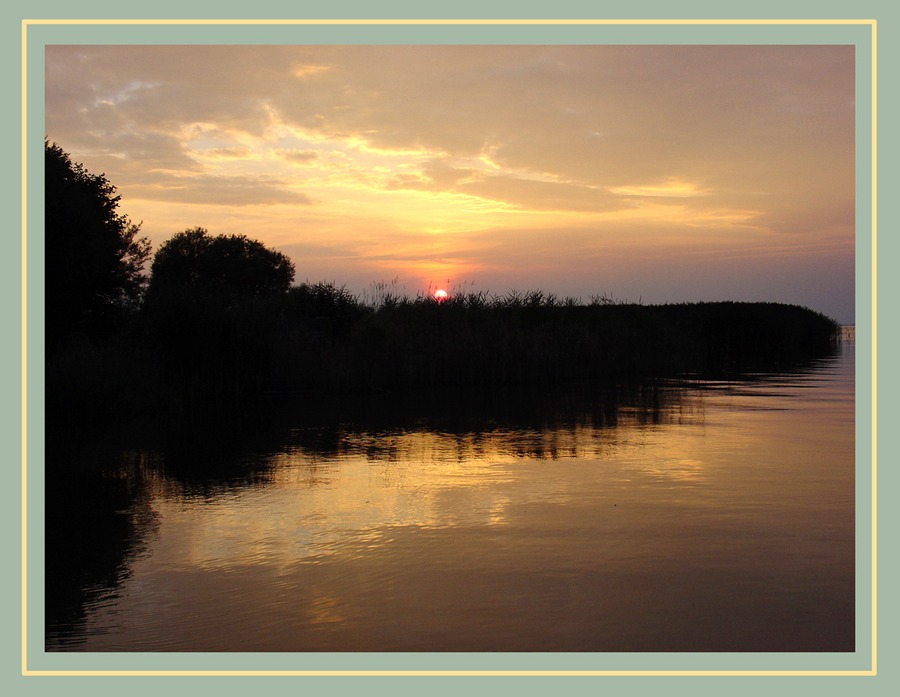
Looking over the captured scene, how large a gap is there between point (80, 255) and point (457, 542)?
1429cm

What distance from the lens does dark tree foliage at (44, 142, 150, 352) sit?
59.5 ft

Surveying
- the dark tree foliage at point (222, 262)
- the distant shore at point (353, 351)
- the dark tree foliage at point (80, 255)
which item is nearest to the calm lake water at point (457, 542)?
the distant shore at point (353, 351)

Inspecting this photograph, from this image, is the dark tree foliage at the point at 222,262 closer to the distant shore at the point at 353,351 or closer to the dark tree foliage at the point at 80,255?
the distant shore at the point at 353,351

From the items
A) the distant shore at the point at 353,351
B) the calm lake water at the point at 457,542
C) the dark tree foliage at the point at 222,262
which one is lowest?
the calm lake water at the point at 457,542

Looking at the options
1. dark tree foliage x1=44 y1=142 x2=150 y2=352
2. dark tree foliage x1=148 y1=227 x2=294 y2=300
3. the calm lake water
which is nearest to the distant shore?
dark tree foliage x1=44 y1=142 x2=150 y2=352

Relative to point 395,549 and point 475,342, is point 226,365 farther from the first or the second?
point 395,549

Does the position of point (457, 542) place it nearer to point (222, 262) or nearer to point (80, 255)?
point (80, 255)

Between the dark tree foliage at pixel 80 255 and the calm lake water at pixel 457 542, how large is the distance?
654 cm

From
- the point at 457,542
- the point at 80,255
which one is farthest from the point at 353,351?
the point at 457,542

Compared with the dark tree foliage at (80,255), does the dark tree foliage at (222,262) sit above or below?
above

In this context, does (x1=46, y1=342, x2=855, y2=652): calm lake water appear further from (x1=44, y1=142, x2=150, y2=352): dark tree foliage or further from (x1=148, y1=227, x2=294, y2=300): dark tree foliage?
(x1=148, y1=227, x2=294, y2=300): dark tree foliage

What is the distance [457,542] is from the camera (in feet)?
23.0

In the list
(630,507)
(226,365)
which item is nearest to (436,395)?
(226,365)

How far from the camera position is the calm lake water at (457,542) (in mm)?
5203
